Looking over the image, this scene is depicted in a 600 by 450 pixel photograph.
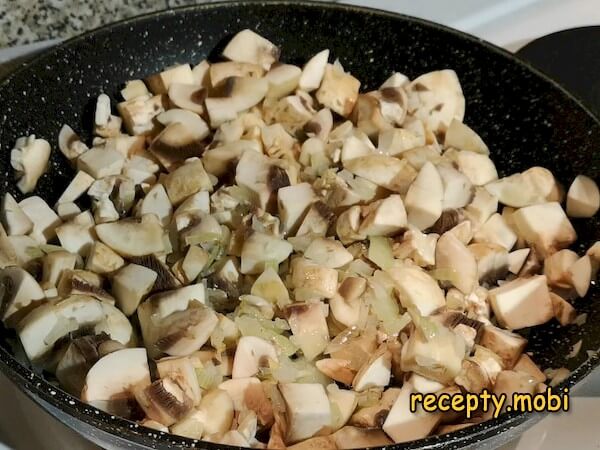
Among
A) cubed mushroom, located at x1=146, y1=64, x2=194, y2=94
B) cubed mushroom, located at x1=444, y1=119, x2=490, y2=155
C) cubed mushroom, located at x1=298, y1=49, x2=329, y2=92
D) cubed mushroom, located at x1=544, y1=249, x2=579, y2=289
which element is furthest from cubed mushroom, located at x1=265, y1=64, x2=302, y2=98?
cubed mushroom, located at x1=544, y1=249, x2=579, y2=289

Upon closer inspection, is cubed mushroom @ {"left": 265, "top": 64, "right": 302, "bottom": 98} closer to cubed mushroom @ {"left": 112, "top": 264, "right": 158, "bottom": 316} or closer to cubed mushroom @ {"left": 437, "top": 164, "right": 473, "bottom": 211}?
cubed mushroom @ {"left": 437, "top": 164, "right": 473, "bottom": 211}

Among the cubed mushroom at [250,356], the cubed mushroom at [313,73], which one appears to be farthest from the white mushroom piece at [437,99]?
the cubed mushroom at [250,356]

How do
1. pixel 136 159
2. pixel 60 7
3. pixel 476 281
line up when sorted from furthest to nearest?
pixel 60 7
pixel 136 159
pixel 476 281

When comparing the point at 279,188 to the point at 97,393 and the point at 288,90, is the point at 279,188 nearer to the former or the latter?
the point at 288,90

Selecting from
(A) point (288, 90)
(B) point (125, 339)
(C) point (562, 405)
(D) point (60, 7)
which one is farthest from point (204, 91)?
(C) point (562, 405)

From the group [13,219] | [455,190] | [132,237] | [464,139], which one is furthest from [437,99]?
[13,219]

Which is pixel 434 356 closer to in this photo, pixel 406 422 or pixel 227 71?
pixel 406 422
